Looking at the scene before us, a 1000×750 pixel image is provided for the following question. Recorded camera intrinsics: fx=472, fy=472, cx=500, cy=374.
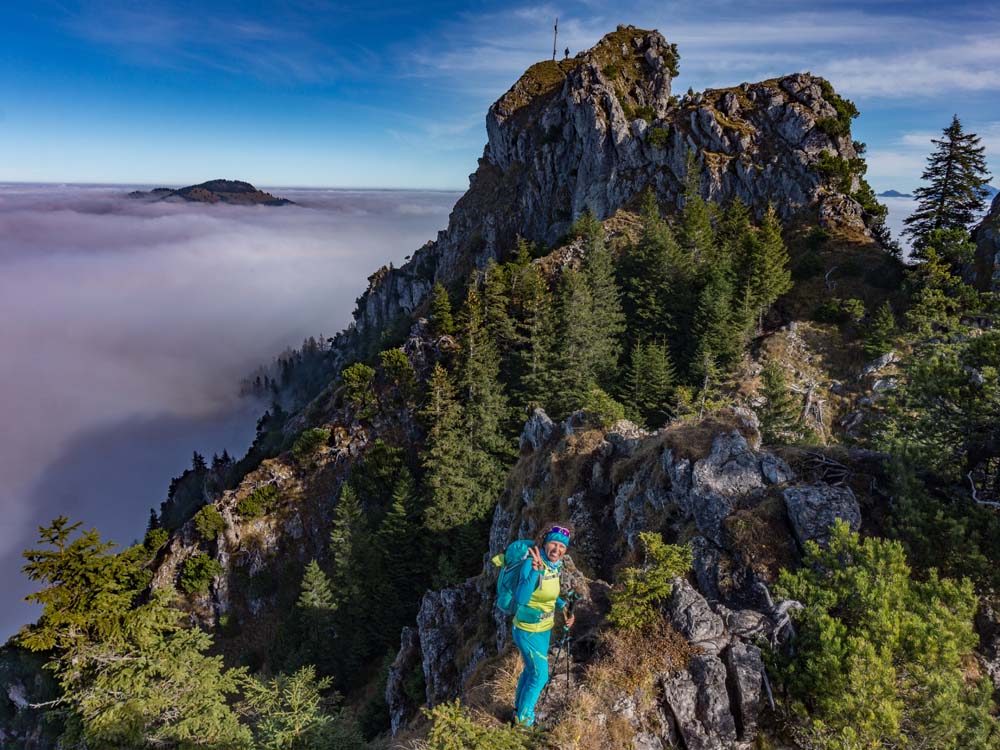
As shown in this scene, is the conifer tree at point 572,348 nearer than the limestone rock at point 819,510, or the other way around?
the limestone rock at point 819,510

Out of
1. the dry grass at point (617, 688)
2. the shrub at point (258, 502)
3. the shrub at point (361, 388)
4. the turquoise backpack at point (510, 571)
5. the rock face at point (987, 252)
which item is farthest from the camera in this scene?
the shrub at point (361, 388)

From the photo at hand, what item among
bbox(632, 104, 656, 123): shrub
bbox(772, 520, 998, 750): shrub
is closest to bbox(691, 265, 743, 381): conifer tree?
bbox(772, 520, 998, 750): shrub

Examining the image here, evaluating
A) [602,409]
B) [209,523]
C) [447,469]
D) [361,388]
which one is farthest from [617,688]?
[209,523]

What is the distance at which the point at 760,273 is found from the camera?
4494 cm

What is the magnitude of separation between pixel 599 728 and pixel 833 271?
177ft

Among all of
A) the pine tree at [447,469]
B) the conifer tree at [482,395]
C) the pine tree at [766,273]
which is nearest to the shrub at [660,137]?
the pine tree at [766,273]

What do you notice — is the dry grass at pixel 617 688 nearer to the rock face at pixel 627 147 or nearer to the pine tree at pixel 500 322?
the pine tree at pixel 500 322

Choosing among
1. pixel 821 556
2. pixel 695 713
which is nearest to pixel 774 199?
pixel 821 556

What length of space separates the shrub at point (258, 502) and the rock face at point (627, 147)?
52999 mm

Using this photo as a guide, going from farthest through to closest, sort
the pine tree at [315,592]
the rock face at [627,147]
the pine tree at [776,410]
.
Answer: the rock face at [627,147] → the pine tree at [315,592] → the pine tree at [776,410]

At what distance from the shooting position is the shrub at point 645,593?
9844mm

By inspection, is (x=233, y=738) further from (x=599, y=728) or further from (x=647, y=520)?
(x=647, y=520)

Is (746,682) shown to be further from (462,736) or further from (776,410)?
(776,410)

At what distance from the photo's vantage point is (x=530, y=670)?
8250 millimetres
